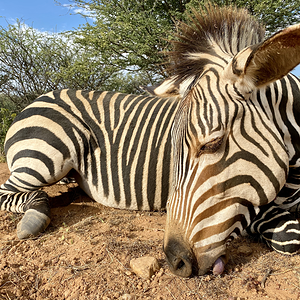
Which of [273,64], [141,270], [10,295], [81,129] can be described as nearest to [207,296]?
[141,270]

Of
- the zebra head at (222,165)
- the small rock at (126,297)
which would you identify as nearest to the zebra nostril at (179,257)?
the zebra head at (222,165)

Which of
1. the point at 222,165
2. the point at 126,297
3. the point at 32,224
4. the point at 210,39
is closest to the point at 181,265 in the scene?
the point at 126,297

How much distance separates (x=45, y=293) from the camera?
5.63ft

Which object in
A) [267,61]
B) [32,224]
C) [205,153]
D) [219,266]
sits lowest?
[219,266]

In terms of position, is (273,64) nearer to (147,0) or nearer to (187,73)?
(187,73)

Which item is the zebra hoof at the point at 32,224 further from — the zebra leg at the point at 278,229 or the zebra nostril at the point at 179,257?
the zebra leg at the point at 278,229

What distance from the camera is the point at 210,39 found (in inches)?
82.9

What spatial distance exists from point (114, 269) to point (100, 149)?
1632 millimetres

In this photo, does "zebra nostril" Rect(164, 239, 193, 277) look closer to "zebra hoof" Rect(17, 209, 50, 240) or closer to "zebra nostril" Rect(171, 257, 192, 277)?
"zebra nostril" Rect(171, 257, 192, 277)

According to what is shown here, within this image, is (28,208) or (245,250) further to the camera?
(28,208)

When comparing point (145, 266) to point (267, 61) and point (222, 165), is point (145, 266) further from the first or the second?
point (267, 61)

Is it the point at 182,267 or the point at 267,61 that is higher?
the point at 267,61

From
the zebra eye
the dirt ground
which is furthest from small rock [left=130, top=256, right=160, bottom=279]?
the zebra eye

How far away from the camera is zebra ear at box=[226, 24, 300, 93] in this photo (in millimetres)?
1329
